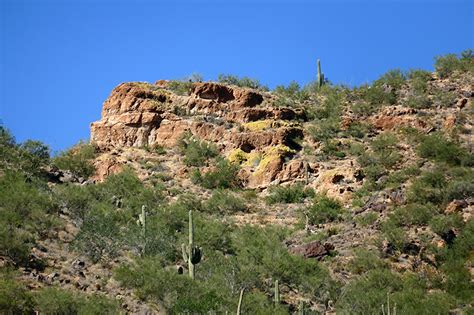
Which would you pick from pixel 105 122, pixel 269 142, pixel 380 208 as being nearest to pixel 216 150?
pixel 269 142

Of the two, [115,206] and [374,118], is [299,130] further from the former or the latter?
[115,206]

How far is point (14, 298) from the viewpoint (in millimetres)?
22922

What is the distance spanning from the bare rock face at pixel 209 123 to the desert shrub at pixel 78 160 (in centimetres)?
68

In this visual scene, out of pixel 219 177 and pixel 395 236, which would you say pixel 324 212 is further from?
pixel 219 177

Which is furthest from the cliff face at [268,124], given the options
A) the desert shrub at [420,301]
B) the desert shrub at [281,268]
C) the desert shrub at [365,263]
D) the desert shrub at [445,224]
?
the desert shrub at [420,301]

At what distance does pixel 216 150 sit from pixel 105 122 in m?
7.60

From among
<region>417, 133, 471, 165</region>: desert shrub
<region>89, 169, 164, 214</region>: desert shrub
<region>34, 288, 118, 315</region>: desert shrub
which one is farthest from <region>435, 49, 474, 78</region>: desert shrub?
<region>34, 288, 118, 315</region>: desert shrub

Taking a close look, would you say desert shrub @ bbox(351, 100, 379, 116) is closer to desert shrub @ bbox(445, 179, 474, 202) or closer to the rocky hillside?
the rocky hillside

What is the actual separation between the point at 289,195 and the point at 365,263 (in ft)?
28.5

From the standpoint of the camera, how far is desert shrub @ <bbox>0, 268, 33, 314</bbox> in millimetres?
22453

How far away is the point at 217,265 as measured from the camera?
98.6 ft

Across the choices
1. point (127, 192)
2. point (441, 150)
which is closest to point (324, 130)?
point (441, 150)

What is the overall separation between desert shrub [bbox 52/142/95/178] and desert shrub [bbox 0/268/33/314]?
1766 centimetres

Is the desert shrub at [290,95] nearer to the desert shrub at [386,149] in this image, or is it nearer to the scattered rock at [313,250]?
the desert shrub at [386,149]
